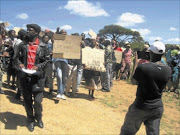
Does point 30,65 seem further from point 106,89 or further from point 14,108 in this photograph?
point 106,89

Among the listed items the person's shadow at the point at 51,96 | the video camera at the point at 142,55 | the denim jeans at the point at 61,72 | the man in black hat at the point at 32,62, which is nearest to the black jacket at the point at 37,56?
the man in black hat at the point at 32,62

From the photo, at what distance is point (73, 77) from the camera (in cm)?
672

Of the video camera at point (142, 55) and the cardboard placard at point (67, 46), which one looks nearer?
the video camera at point (142, 55)

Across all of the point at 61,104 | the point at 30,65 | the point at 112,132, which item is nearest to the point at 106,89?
the point at 61,104

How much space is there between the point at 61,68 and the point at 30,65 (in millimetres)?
1960

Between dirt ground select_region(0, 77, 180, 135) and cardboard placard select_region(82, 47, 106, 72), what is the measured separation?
3.82 ft

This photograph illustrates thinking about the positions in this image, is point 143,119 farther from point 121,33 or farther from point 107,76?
point 121,33

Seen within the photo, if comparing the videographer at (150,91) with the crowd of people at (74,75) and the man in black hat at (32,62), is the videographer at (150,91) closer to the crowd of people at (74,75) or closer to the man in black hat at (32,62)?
the crowd of people at (74,75)

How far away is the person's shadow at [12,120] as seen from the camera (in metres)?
4.37

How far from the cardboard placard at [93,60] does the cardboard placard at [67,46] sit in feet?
2.65

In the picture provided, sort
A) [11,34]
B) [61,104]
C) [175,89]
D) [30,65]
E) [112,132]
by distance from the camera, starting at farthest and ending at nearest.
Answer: [175,89] → [11,34] → [61,104] → [112,132] → [30,65]

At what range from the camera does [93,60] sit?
6426 millimetres

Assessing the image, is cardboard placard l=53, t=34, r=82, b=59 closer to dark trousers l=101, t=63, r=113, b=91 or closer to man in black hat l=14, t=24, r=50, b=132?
man in black hat l=14, t=24, r=50, b=132

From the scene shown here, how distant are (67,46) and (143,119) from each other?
315 cm
